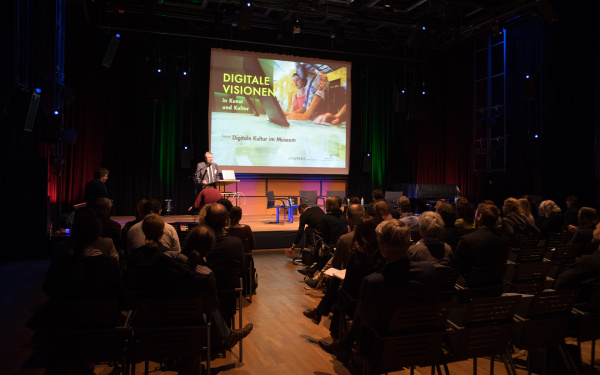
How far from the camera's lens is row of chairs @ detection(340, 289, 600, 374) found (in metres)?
2.42

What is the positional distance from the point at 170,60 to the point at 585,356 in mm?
11062

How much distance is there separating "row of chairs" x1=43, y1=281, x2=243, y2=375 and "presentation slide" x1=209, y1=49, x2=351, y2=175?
31.2ft

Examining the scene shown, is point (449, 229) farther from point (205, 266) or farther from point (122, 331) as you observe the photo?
point (122, 331)

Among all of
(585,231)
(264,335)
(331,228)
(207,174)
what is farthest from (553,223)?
(207,174)

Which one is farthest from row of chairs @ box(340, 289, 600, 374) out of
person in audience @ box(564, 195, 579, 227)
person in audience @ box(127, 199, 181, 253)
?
person in audience @ box(564, 195, 579, 227)

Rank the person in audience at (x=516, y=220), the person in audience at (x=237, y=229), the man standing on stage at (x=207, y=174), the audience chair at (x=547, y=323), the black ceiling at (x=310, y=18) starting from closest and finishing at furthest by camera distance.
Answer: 1. the audience chair at (x=547, y=323)
2. the person in audience at (x=237, y=229)
3. the person in audience at (x=516, y=220)
4. the man standing on stage at (x=207, y=174)
5. the black ceiling at (x=310, y=18)

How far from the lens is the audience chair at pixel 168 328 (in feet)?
8.43

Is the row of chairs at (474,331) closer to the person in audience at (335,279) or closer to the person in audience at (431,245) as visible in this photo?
the person in audience at (431,245)

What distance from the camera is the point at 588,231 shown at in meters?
4.76

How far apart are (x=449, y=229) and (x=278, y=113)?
8557mm

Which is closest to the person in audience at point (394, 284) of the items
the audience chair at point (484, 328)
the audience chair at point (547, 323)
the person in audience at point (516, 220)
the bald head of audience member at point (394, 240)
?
the bald head of audience member at point (394, 240)

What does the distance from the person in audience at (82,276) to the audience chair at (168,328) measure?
0.27 m

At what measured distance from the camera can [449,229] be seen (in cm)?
457

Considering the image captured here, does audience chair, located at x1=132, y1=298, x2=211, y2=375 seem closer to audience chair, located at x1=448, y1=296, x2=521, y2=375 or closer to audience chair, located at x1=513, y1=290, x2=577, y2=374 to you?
audience chair, located at x1=448, y1=296, x2=521, y2=375
